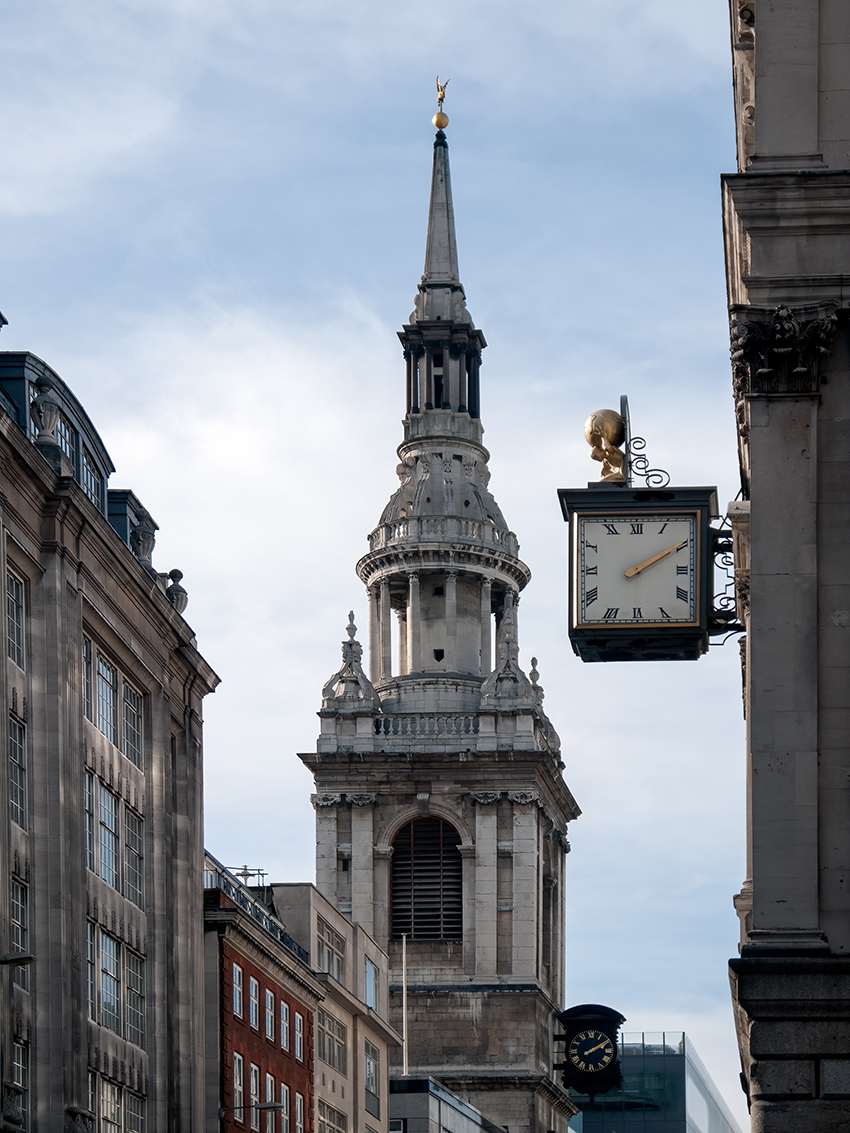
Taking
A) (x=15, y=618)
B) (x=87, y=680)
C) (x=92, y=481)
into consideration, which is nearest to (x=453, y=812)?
(x=92, y=481)

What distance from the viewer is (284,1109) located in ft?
318

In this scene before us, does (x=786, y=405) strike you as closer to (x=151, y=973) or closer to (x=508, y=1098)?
(x=151, y=973)

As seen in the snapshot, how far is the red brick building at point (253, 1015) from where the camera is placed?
90125mm

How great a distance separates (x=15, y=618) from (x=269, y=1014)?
31373mm

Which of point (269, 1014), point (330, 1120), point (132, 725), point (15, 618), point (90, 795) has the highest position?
point (15, 618)

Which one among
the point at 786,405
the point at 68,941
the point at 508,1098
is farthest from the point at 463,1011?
the point at 786,405

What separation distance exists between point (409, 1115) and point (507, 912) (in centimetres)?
1604

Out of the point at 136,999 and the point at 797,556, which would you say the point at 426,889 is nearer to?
Result: the point at 136,999

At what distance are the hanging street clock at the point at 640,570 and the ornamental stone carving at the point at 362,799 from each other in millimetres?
108806

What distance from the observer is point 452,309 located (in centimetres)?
15112

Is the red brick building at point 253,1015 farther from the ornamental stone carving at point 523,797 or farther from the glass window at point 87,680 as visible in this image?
the ornamental stone carving at point 523,797

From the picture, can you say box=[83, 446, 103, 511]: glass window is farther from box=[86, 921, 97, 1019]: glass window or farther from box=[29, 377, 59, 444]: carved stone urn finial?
box=[86, 921, 97, 1019]: glass window

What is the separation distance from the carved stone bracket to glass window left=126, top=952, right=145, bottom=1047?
54.9 m

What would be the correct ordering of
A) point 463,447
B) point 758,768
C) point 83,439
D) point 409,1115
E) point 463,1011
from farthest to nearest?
point 463,447 < point 463,1011 < point 409,1115 < point 83,439 < point 758,768
